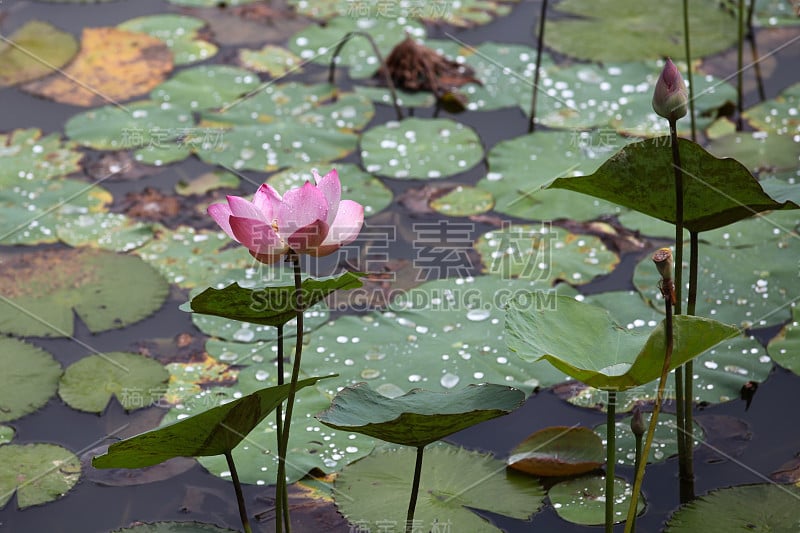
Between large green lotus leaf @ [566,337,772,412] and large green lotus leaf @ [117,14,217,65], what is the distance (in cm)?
241

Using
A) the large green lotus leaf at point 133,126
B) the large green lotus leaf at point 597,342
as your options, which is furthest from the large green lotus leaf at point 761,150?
the large green lotus leaf at point 133,126

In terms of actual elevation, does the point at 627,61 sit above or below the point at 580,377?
below

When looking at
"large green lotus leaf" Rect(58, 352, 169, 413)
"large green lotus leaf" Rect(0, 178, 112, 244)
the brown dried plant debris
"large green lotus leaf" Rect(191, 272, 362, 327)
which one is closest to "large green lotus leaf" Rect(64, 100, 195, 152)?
"large green lotus leaf" Rect(0, 178, 112, 244)

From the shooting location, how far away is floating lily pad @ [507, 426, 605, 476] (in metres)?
2.18

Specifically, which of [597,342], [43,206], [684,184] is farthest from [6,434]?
[684,184]

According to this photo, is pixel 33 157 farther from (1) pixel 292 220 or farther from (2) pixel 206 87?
(1) pixel 292 220

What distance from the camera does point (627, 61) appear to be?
12.8ft

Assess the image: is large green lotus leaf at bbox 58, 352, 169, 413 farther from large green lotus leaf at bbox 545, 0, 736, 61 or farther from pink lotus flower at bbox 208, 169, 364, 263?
large green lotus leaf at bbox 545, 0, 736, 61

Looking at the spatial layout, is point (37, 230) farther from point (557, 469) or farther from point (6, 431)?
point (557, 469)

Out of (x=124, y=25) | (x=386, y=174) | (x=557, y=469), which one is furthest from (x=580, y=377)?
(x=124, y=25)

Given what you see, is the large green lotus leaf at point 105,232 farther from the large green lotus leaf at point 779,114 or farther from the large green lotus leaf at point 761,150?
the large green lotus leaf at point 779,114

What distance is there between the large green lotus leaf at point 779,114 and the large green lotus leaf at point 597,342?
6.22ft

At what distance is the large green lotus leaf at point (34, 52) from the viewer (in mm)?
3924

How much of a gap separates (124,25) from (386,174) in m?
1.72
